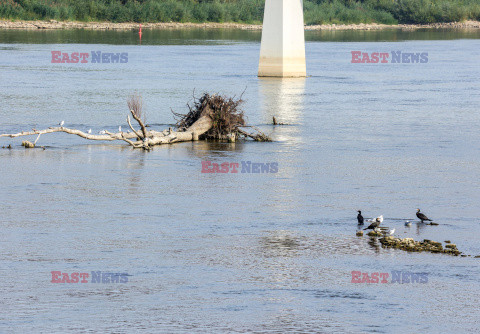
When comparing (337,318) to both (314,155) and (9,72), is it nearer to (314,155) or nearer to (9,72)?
(314,155)

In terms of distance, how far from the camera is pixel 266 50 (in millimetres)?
60281

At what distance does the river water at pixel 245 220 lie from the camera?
14.2m

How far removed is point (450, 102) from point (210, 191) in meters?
26.5

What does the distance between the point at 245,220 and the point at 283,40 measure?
38.7 m

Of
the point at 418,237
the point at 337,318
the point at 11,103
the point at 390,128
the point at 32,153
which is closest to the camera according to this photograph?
the point at 337,318

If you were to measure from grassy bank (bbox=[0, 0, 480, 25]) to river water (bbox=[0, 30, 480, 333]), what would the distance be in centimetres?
8451

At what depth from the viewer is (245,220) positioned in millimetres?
20625

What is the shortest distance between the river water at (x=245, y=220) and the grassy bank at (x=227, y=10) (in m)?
84.5

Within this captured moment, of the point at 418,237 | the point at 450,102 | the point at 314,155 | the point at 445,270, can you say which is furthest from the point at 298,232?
the point at 450,102

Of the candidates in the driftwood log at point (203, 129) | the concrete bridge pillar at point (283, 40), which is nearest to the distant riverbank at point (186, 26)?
the concrete bridge pillar at point (283, 40)

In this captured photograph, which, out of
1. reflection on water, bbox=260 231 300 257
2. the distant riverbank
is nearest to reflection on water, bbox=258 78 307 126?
reflection on water, bbox=260 231 300 257

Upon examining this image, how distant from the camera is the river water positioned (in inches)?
561

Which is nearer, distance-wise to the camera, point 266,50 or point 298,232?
point 298,232

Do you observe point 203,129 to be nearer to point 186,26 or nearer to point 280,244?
point 280,244
